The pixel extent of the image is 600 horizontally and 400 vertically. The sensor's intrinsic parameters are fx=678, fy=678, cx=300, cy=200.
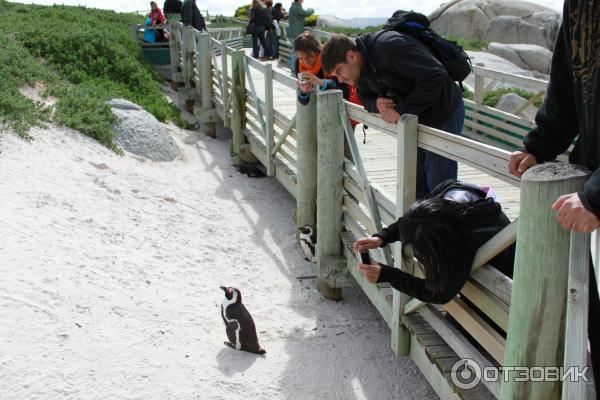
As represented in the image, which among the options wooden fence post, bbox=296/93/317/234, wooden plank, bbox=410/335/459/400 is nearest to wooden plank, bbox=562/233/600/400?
wooden plank, bbox=410/335/459/400

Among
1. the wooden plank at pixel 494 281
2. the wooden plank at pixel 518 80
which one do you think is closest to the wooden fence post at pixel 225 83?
the wooden plank at pixel 518 80

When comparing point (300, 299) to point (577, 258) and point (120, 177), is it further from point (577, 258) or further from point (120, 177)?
point (577, 258)

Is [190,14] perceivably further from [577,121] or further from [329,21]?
[329,21]

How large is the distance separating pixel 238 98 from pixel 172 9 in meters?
8.18

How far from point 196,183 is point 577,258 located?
7842mm

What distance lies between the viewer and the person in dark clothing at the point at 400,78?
14.6 ft

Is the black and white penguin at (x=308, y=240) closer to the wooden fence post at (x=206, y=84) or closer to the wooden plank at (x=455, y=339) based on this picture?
the wooden plank at (x=455, y=339)

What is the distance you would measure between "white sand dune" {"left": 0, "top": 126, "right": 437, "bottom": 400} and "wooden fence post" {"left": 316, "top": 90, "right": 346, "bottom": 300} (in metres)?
0.36

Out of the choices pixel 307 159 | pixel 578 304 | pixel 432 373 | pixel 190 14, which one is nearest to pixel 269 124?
pixel 307 159

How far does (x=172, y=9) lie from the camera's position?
17406 millimetres

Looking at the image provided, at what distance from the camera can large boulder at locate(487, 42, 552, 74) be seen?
83.6ft

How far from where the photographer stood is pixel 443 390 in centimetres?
399

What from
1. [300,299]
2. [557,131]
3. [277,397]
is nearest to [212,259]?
[300,299]

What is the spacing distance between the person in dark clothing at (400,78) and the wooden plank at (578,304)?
2217 millimetres
